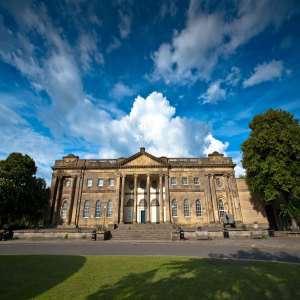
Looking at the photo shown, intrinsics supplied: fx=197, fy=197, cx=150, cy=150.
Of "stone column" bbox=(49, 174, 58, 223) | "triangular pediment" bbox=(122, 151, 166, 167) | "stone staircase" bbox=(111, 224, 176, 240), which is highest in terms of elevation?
"triangular pediment" bbox=(122, 151, 166, 167)

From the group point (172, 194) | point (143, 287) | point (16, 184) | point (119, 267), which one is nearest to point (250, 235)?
point (172, 194)

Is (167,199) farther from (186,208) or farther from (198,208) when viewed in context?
(198,208)

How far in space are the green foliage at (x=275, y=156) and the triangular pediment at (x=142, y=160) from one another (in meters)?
13.9

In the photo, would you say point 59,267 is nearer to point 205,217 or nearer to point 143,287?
point 143,287

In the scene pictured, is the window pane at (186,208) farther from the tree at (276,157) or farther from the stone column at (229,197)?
the tree at (276,157)

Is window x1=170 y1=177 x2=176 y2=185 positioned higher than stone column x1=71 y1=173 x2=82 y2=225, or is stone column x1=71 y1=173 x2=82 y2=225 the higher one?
window x1=170 y1=177 x2=176 y2=185

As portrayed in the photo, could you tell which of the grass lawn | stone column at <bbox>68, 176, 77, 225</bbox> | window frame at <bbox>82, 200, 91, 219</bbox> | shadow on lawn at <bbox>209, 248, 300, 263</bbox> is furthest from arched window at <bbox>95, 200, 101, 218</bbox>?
the grass lawn

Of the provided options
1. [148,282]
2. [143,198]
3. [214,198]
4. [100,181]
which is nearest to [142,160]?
[143,198]

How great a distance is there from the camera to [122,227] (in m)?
28.2

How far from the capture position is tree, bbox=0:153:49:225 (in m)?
26.4

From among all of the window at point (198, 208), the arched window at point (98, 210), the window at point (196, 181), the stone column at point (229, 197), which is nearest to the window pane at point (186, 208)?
the window at point (198, 208)

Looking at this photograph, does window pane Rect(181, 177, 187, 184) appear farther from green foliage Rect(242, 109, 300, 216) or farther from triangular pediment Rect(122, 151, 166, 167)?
green foliage Rect(242, 109, 300, 216)

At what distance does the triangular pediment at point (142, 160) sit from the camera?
34.4 m

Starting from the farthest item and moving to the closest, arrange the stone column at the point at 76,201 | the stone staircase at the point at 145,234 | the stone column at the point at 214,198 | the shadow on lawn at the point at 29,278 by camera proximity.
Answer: the stone column at the point at 76,201, the stone column at the point at 214,198, the stone staircase at the point at 145,234, the shadow on lawn at the point at 29,278
